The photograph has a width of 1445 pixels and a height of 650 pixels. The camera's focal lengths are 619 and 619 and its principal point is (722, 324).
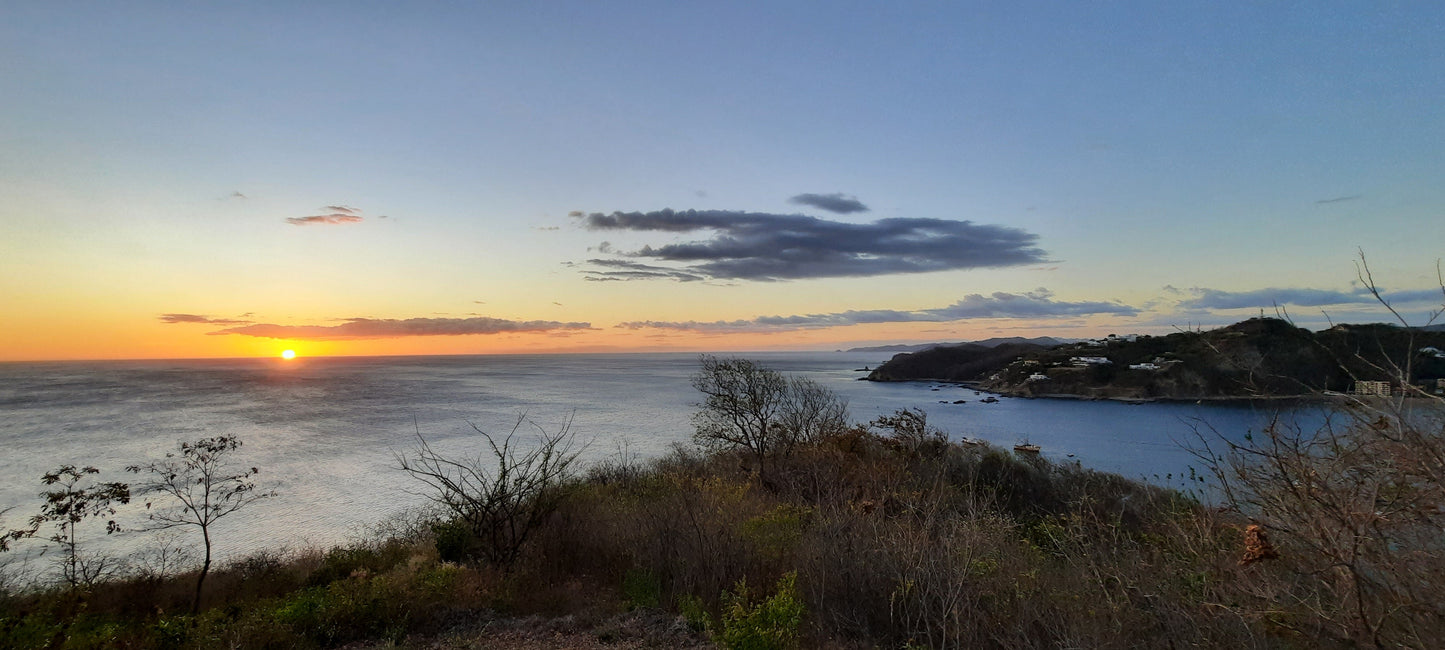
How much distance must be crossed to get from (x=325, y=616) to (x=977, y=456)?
994 inches

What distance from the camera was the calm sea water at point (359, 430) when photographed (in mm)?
26266

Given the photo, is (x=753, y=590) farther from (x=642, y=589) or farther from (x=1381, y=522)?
(x=1381, y=522)

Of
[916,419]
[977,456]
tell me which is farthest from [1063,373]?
[916,419]

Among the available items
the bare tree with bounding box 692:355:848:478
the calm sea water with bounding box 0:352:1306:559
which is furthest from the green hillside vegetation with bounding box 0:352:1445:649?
the bare tree with bounding box 692:355:848:478

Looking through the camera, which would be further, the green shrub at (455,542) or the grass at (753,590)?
the green shrub at (455,542)

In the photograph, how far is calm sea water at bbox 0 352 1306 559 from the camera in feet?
86.2

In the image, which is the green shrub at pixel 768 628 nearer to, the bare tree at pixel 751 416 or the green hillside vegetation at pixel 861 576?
the green hillside vegetation at pixel 861 576

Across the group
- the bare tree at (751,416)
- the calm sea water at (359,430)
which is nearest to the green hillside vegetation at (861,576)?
the calm sea water at (359,430)

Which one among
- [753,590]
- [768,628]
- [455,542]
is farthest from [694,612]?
[455,542]

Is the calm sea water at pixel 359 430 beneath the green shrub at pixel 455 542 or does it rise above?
beneath

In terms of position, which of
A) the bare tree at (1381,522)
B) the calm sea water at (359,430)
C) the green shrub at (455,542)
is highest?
the bare tree at (1381,522)

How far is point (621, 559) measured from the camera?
37.1 feet

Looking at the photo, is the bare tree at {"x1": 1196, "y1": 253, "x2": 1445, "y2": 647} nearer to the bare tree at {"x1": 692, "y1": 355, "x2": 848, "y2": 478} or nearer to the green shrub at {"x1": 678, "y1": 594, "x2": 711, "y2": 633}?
the green shrub at {"x1": 678, "y1": 594, "x2": 711, "y2": 633}

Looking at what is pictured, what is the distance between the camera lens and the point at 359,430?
1810 inches
